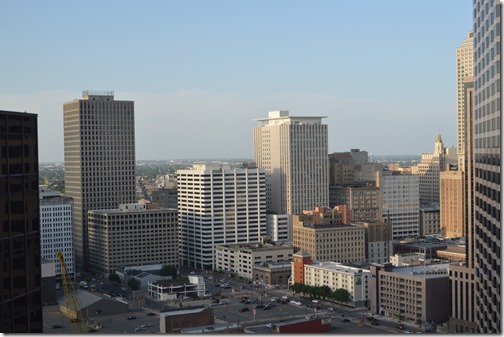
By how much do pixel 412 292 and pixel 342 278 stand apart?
328 centimetres

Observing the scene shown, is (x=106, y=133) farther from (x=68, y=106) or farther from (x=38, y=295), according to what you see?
(x=38, y=295)

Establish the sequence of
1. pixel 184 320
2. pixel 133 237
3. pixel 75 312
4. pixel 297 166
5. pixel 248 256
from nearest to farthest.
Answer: pixel 184 320
pixel 75 312
pixel 248 256
pixel 133 237
pixel 297 166

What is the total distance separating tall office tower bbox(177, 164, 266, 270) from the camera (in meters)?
30.0

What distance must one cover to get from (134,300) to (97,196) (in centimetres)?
750

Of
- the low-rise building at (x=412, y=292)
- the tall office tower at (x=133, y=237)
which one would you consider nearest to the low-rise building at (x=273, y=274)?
the tall office tower at (x=133, y=237)

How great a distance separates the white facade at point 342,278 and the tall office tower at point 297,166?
9370 mm

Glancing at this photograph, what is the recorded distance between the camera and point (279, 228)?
1235 inches

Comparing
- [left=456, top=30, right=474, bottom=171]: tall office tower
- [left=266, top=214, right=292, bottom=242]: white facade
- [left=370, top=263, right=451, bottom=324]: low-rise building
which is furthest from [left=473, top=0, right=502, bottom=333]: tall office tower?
[left=456, top=30, right=474, bottom=171]: tall office tower

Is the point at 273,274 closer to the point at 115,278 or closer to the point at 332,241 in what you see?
the point at 332,241

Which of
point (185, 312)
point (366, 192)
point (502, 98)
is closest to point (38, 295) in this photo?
point (502, 98)

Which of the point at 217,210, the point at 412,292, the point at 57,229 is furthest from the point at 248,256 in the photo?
the point at 412,292

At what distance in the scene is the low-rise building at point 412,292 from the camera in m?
19.3

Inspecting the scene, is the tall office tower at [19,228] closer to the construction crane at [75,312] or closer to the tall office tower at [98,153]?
the construction crane at [75,312]

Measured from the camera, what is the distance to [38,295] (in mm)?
5133
